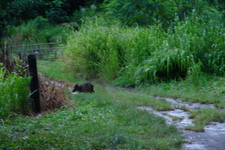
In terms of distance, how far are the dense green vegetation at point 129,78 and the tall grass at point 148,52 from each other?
0.10 feet

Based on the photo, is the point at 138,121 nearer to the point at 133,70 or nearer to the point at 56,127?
the point at 56,127

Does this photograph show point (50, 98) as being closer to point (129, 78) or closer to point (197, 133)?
point (197, 133)

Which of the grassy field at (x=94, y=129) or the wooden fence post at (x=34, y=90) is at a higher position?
the wooden fence post at (x=34, y=90)

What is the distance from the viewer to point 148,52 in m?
11.0

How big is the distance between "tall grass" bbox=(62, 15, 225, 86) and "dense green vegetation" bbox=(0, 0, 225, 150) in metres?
0.03

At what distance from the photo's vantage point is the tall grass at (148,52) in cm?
985

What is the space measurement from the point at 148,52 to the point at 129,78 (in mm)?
1126

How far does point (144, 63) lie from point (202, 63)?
177 centimetres

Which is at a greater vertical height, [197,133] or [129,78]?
[197,133]

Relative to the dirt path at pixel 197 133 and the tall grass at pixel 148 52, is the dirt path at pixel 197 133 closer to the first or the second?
the dirt path at pixel 197 133

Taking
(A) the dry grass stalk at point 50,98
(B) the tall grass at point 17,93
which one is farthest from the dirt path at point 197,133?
(B) the tall grass at point 17,93

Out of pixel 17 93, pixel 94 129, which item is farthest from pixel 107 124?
pixel 17 93

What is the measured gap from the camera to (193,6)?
1308 centimetres

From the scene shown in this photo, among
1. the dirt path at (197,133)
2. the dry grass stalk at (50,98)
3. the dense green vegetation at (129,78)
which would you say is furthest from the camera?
the dry grass stalk at (50,98)
